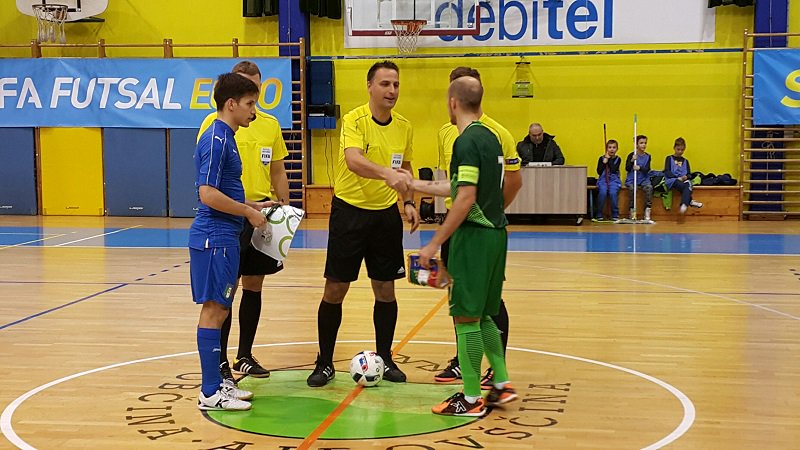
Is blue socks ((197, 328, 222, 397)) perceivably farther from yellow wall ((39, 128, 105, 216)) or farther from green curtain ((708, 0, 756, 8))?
green curtain ((708, 0, 756, 8))

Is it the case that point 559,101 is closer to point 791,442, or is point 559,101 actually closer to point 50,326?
point 50,326

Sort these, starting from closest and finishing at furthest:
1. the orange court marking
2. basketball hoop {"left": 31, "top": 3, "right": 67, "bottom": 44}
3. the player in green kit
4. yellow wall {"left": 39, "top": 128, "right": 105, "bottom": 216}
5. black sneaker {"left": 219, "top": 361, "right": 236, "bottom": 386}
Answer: the orange court marking < the player in green kit < black sneaker {"left": 219, "top": 361, "right": 236, "bottom": 386} < basketball hoop {"left": 31, "top": 3, "right": 67, "bottom": 44} < yellow wall {"left": 39, "top": 128, "right": 105, "bottom": 216}

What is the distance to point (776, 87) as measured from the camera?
16328 mm

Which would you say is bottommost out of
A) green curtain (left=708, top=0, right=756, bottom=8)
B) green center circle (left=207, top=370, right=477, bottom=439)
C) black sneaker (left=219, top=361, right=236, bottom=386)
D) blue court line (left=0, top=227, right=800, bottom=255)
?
green center circle (left=207, top=370, right=477, bottom=439)

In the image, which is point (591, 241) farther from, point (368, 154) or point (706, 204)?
point (368, 154)

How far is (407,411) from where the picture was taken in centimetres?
507

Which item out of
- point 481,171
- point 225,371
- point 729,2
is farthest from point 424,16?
point 481,171

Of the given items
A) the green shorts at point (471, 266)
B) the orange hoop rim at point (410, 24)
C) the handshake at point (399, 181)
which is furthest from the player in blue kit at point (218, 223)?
the orange hoop rim at point (410, 24)

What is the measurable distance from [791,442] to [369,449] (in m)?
2.05

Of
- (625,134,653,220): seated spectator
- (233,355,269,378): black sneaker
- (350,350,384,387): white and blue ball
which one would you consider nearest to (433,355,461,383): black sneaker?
(350,350,384,387): white and blue ball

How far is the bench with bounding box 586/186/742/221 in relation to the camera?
54.7ft

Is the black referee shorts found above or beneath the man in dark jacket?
beneath

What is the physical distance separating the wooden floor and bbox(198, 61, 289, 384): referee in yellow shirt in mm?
240

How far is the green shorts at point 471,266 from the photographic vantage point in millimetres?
4914
